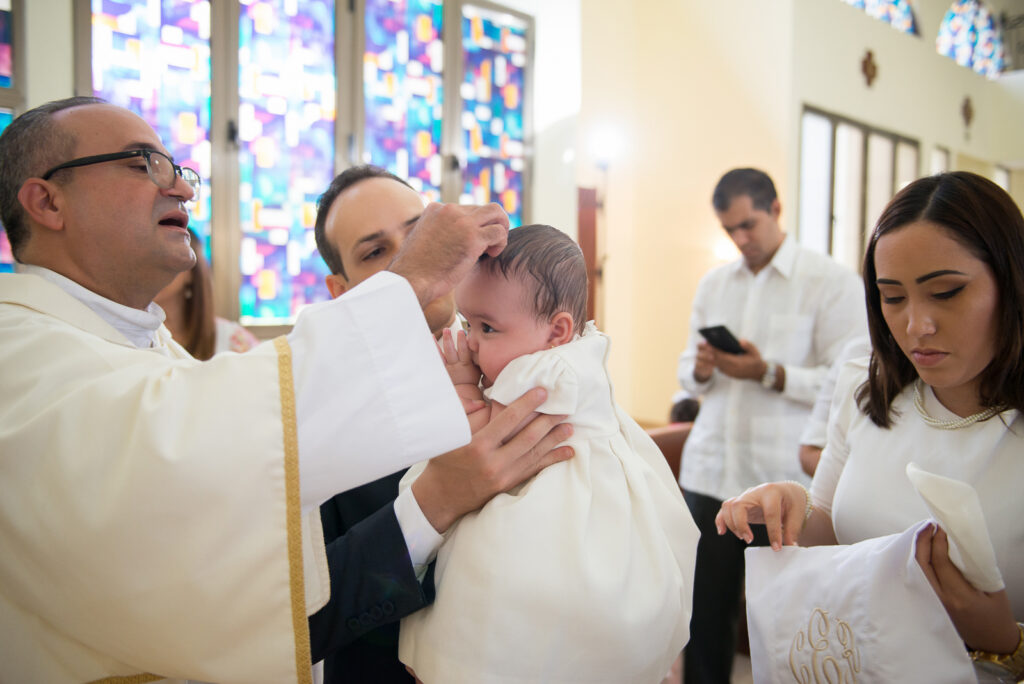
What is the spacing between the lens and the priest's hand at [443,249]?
51.8 inches

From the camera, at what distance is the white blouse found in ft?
4.86

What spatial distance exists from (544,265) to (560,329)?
0.15 meters

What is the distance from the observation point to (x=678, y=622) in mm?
1347

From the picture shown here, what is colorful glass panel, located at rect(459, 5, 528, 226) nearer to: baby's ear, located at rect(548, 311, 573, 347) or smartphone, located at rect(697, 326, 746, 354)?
smartphone, located at rect(697, 326, 746, 354)

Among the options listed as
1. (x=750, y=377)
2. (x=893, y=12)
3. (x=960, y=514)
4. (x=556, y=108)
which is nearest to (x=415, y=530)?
(x=960, y=514)

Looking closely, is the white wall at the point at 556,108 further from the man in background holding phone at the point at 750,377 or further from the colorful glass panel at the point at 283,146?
the man in background holding phone at the point at 750,377

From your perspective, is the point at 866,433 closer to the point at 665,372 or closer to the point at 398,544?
the point at 398,544

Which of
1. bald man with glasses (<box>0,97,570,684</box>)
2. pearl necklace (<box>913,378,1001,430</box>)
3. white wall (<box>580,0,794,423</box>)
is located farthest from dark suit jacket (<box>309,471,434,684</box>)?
white wall (<box>580,0,794,423</box>)

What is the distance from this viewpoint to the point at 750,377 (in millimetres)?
3254

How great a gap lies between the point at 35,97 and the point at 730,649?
5043mm

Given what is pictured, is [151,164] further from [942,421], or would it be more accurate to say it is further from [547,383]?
[942,421]

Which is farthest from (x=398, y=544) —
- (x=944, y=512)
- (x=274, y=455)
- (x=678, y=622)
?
(x=944, y=512)

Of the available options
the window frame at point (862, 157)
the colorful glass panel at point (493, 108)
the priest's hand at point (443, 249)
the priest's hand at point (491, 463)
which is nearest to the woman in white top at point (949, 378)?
the priest's hand at point (491, 463)

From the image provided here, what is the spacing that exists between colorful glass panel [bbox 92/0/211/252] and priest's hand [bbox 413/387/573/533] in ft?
14.7
